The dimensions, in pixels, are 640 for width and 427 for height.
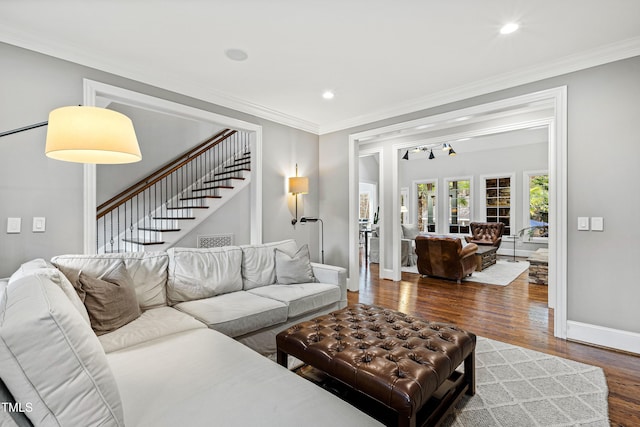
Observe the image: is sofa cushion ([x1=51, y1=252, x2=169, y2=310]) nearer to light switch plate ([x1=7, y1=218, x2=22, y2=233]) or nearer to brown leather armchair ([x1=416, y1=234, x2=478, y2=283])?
light switch plate ([x1=7, y1=218, x2=22, y2=233])

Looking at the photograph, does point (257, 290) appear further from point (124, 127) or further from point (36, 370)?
point (36, 370)

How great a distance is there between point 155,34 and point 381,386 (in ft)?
9.94

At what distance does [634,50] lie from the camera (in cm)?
271

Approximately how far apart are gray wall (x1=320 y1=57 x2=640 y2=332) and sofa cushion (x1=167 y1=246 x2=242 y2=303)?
3310mm

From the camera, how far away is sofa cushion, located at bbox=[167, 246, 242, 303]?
272cm

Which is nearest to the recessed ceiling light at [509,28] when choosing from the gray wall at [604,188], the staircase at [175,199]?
the gray wall at [604,188]

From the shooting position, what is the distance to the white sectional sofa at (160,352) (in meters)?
0.88

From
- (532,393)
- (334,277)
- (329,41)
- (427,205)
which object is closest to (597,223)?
(532,393)

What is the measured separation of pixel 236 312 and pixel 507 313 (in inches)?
130

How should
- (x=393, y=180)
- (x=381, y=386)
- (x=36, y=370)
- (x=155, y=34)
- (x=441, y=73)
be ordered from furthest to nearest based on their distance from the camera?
(x=393, y=180)
(x=441, y=73)
(x=155, y=34)
(x=381, y=386)
(x=36, y=370)

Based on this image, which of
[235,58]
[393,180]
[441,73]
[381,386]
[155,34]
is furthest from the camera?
[393,180]

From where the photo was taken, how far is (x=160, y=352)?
1.71 meters

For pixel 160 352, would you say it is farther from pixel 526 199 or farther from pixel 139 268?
pixel 526 199

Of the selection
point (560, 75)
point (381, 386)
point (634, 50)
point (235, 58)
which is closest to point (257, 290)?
point (381, 386)
